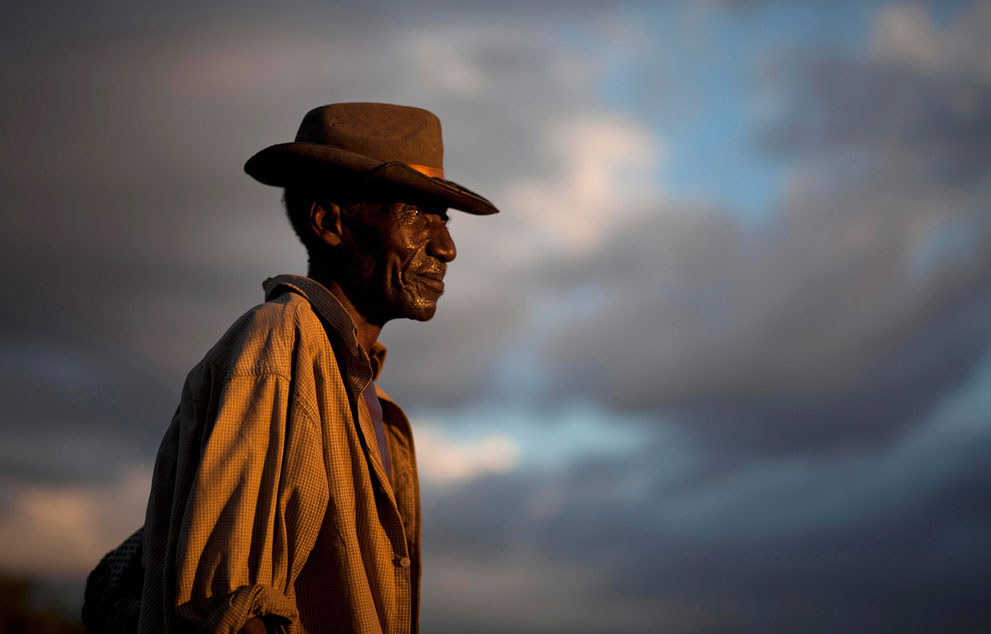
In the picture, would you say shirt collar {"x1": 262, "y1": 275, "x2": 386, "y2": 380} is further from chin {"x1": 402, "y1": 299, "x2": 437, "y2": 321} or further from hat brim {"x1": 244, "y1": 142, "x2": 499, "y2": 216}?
hat brim {"x1": 244, "y1": 142, "x2": 499, "y2": 216}

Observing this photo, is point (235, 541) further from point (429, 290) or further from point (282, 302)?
point (429, 290)

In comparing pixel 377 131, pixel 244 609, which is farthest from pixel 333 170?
pixel 244 609

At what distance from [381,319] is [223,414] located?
107 cm

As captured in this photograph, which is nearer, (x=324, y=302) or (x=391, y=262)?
(x=324, y=302)

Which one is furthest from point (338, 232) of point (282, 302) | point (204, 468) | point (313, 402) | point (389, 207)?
point (204, 468)

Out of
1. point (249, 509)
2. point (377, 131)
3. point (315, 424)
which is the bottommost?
point (249, 509)

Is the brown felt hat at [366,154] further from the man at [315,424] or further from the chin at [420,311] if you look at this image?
the chin at [420,311]

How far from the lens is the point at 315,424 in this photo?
336 centimetres

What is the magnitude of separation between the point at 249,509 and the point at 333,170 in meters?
1.51

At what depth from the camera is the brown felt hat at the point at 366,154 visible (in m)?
3.93

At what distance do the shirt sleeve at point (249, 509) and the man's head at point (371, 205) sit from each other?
813 mm

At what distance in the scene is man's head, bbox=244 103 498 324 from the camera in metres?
4.01

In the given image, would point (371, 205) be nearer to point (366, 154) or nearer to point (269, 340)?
point (366, 154)

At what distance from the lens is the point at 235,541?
297 centimetres
